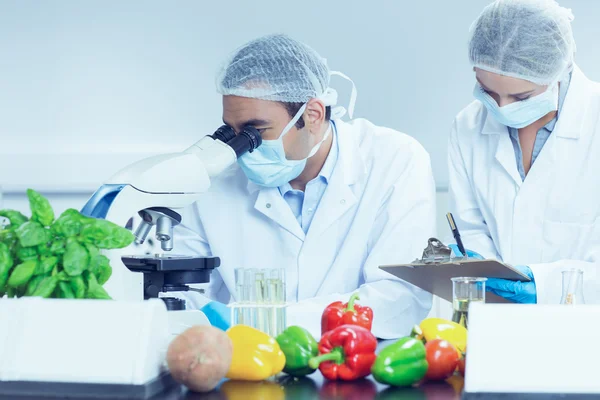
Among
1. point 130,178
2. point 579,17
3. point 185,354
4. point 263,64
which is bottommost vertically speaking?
point 185,354

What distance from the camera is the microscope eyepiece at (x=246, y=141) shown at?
6.45 ft

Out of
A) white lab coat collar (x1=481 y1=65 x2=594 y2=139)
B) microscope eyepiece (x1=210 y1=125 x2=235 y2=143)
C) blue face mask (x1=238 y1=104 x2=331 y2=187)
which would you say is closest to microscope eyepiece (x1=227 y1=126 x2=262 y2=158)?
microscope eyepiece (x1=210 y1=125 x2=235 y2=143)

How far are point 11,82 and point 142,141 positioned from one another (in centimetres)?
67

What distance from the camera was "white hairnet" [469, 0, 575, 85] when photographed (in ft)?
7.52

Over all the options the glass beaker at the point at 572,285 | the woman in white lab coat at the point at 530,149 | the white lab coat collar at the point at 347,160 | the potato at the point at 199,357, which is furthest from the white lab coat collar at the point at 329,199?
the potato at the point at 199,357

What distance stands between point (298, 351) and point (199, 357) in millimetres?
195

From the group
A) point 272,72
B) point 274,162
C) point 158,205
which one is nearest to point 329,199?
point 274,162

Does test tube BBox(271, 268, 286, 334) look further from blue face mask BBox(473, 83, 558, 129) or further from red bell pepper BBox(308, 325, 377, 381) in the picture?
blue face mask BBox(473, 83, 558, 129)

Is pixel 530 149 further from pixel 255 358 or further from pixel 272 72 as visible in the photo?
pixel 255 358

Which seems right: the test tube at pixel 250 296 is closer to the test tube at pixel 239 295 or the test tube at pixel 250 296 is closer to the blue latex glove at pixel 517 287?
the test tube at pixel 239 295

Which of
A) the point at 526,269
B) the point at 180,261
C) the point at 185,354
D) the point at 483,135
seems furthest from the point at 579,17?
the point at 185,354

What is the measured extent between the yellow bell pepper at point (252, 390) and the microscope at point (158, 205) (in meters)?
0.37

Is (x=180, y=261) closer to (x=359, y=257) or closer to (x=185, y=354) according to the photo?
(x=185, y=354)

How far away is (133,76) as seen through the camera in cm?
353
